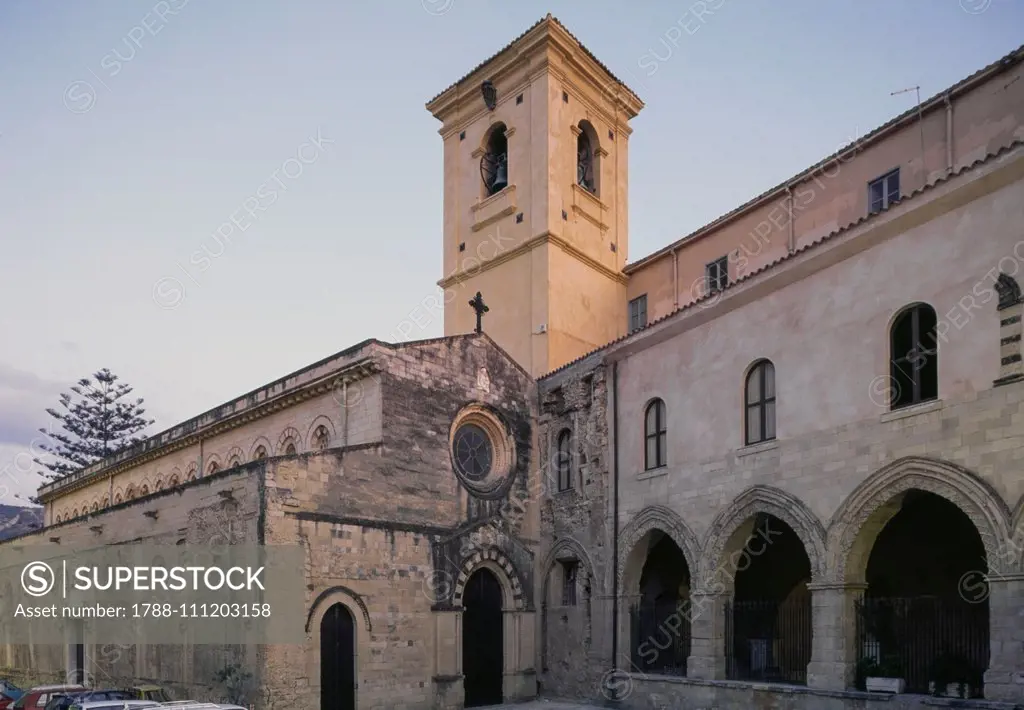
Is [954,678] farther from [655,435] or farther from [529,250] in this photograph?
[529,250]

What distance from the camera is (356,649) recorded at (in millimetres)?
18906

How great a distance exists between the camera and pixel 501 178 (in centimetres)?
2884

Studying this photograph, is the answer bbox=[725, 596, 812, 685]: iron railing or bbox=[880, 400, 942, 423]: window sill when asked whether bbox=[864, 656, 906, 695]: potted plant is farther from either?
bbox=[880, 400, 942, 423]: window sill

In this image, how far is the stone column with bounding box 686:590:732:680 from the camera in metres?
18.2

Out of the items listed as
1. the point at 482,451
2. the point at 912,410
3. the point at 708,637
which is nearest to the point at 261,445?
the point at 482,451

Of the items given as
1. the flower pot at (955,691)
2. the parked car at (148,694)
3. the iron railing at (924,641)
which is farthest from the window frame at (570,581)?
the flower pot at (955,691)

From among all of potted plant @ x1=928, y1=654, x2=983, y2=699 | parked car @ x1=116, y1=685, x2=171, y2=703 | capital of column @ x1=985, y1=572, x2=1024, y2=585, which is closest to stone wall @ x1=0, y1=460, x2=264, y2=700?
parked car @ x1=116, y1=685, x2=171, y2=703

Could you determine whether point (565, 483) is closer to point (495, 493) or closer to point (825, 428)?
point (495, 493)

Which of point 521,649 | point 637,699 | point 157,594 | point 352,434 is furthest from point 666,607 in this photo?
point 157,594

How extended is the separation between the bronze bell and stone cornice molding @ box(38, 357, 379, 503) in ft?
31.5

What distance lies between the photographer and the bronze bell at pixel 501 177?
94.2ft

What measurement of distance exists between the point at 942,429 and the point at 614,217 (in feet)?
53.6

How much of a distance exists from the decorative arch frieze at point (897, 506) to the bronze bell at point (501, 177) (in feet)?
52.6

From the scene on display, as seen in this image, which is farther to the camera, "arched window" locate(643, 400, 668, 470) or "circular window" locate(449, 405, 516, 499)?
"circular window" locate(449, 405, 516, 499)
